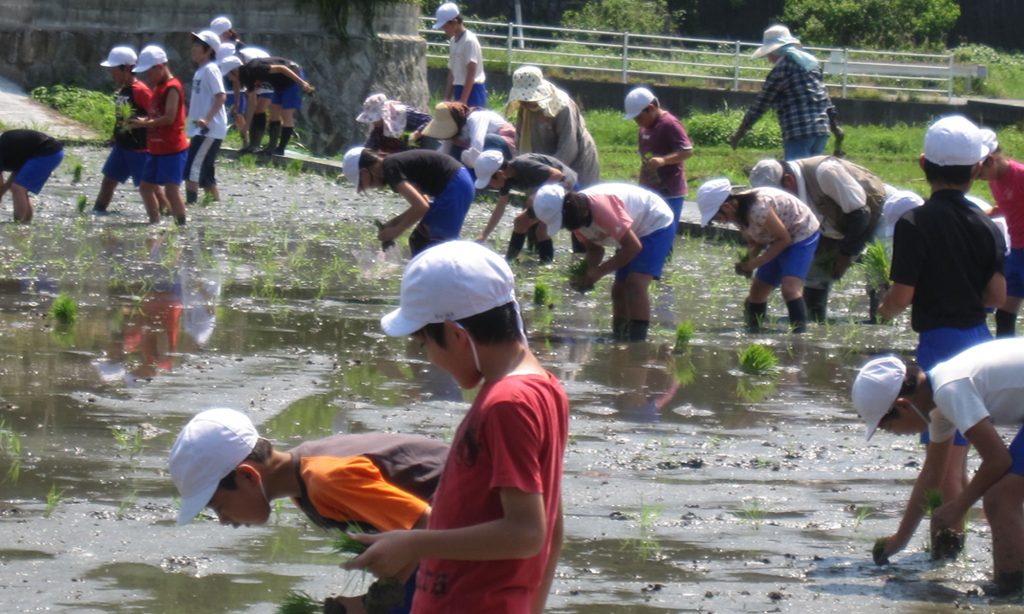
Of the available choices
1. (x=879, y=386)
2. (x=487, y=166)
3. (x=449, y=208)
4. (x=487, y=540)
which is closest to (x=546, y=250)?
(x=487, y=166)

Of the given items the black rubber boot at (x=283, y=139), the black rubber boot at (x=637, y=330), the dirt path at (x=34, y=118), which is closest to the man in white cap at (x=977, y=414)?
the black rubber boot at (x=637, y=330)

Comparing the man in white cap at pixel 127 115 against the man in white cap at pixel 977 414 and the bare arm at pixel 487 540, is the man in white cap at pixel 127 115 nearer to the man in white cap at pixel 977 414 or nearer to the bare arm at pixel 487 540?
the man in white cap at pixel 977 414

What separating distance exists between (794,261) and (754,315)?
58cm

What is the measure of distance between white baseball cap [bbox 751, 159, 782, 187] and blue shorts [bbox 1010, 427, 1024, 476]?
5154mm

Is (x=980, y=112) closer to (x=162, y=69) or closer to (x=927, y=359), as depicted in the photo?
(x=162, y=69)

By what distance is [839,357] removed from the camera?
31.4 ft

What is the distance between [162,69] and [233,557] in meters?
8.45

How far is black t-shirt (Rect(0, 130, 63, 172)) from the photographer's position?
1266 cm

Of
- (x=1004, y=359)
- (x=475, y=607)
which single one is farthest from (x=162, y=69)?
(x=475, y=607)

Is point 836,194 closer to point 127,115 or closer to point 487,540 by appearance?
point 127,115

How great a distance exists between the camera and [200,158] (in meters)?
14.4

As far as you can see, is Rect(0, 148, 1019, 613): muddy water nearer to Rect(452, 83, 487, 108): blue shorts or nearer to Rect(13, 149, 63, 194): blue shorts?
Rect(13, 149, 63, 194): blue shorts

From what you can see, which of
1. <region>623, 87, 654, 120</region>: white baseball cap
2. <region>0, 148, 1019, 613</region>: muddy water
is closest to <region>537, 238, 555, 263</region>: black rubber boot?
<region>0, 148, 1019, 613</region>: muddy water

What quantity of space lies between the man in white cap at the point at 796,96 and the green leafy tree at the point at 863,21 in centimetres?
2758
